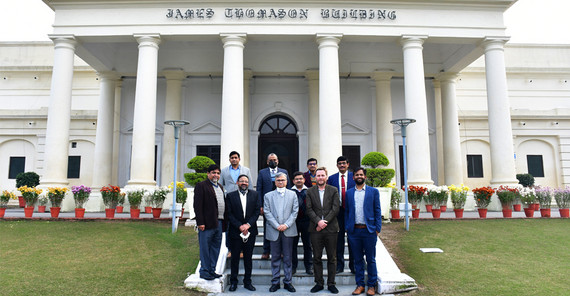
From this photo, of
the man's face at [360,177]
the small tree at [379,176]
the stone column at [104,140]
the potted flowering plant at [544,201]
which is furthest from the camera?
the stone column at [104,140]

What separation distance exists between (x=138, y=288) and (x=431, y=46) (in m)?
18.4

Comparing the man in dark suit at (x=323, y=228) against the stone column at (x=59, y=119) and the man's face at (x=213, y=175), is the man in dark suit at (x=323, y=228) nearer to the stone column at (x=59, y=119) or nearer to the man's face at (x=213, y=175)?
the man's face at (x=213, y=175)

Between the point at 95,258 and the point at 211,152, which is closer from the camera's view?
the point at 95,258

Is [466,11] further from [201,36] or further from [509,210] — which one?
[201,36]

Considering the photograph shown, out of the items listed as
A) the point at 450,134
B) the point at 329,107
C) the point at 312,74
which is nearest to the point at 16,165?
the point at 312,74

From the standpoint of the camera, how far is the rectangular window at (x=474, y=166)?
74.4ft

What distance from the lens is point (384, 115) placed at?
20.5 metres

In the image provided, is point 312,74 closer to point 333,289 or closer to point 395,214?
point 395,214

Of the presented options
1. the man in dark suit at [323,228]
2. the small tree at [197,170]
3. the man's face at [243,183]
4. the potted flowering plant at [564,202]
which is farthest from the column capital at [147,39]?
the potted flowering plant at [564,202]

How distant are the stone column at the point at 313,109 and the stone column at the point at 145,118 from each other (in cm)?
826

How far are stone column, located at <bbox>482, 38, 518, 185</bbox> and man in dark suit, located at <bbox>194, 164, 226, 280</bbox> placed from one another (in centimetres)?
1335

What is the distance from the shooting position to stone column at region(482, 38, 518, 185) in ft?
50.8

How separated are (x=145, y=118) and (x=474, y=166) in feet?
61.9

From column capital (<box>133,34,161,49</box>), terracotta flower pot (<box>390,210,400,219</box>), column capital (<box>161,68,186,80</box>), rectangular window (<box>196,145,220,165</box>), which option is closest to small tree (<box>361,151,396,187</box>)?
terracotta flower pot (<box>390,210,400,219</box>)
